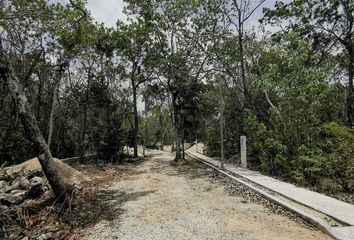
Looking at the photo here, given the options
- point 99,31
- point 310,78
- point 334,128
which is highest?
point 99,31

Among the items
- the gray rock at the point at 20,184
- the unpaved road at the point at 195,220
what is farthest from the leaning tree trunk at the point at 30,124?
the gray rock at the point at 20,184

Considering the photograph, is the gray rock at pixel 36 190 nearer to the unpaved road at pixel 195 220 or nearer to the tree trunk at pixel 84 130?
the unpaved road at pixel 195 220

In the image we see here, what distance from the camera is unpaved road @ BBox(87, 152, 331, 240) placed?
5824 mm

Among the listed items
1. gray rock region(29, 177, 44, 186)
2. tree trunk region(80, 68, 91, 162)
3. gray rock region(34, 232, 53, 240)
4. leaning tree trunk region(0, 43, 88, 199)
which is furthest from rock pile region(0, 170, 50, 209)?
tree trunk region(80, 68, 91, 162)

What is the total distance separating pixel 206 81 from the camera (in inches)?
830

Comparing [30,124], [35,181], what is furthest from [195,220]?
[35,181]

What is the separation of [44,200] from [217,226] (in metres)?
5.05

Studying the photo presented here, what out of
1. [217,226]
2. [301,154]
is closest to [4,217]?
[217,226]

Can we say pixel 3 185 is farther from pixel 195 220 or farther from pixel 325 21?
pixel 325 21

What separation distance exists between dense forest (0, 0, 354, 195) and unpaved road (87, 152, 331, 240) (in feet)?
11.2

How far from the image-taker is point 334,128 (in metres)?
10.3

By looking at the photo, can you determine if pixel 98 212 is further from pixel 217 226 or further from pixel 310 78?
pixel 310 78

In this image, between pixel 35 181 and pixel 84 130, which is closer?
pixel 35 181

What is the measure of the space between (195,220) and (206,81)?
1515cm
